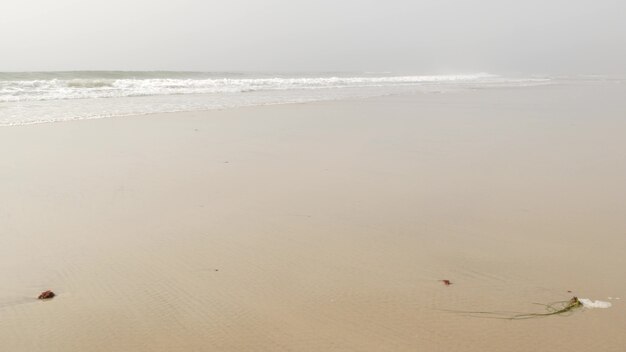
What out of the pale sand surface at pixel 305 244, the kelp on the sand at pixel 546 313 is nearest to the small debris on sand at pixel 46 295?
the pale sand surface at pixel 305 244

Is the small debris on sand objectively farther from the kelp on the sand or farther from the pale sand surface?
the kelp on the sand

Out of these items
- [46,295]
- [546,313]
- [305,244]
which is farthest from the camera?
[305,244]

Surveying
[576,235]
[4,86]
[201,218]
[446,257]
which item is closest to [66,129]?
[201,218]

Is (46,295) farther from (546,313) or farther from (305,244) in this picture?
(546,313)

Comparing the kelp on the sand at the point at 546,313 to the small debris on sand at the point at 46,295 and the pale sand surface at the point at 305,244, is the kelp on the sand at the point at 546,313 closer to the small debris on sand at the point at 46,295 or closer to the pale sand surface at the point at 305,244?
the pale sand surface at the point at 305,244

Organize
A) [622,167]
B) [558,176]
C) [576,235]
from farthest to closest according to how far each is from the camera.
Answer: [622,167]
[558,176]
[576,235]

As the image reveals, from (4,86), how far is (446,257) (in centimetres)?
1912

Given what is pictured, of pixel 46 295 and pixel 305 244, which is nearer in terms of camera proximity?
pixel 46 295

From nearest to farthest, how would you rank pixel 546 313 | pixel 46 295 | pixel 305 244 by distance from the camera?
pixel 546 313, pixel 46 295, pixel 305 244

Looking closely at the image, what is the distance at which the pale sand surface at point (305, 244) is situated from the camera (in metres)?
2.36

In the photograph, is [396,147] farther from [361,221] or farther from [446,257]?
[446,257]

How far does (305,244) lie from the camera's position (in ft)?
11.3

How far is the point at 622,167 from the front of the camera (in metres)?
5.73

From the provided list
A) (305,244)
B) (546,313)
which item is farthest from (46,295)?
(546,313)
